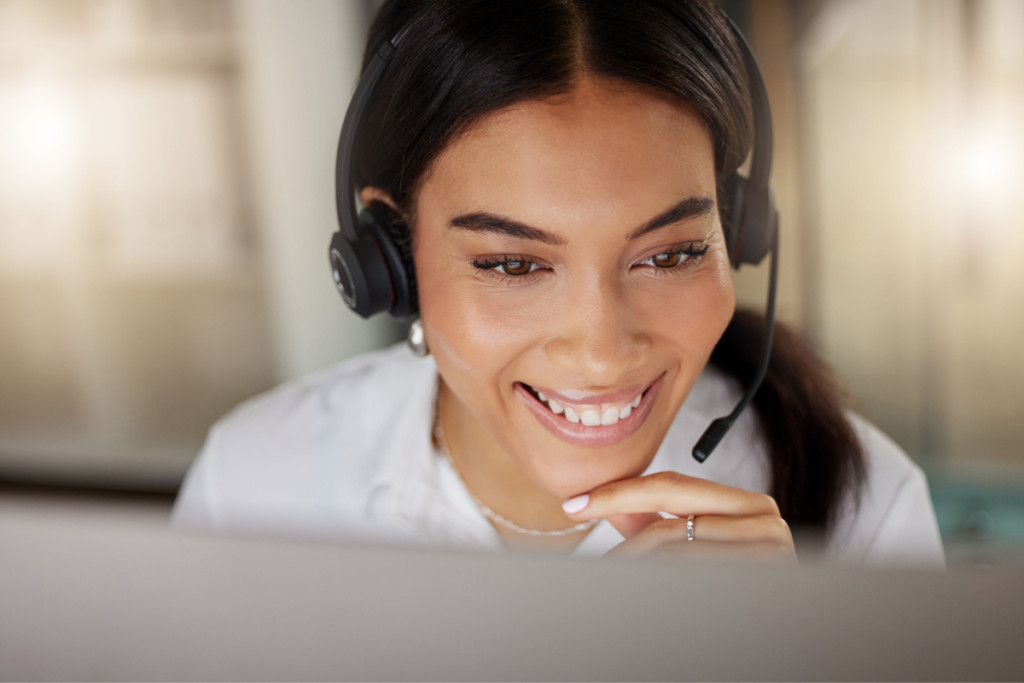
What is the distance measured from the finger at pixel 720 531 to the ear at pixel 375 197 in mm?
348

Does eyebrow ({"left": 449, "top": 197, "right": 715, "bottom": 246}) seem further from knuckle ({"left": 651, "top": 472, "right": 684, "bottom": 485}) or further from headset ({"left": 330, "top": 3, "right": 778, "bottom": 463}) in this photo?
knuckle ({"left": 651, "top": 472, "right": 684, "bottom": 485})

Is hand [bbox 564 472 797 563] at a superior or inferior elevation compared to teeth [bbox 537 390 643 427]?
inferior

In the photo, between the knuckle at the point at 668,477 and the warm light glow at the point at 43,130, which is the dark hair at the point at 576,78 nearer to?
the knuckle at the point at 668,477

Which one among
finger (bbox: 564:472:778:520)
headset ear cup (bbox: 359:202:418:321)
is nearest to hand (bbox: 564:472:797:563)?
finger (bbox: 564:472:778:520)

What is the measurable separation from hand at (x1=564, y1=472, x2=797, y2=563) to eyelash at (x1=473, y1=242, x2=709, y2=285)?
6.7 inches

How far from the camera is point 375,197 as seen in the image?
2.04 feet

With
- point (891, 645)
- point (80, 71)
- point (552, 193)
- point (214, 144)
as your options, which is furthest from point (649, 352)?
point (80, 71)

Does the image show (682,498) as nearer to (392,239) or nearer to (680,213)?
(680,213)

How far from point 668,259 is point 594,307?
68mm

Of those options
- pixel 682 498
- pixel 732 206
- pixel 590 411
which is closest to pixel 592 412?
pixel 590 411

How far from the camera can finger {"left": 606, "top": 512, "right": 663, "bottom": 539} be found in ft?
1.93

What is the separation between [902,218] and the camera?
0.50 m

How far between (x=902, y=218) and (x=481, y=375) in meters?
0.36

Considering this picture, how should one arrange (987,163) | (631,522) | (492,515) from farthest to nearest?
1. (492,515)
2. (631,522)
3. (987,163)
